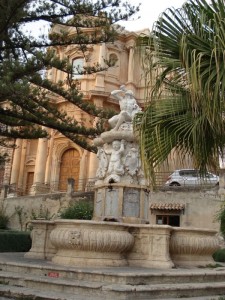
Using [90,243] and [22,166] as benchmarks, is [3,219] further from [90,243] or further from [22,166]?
[90,243]

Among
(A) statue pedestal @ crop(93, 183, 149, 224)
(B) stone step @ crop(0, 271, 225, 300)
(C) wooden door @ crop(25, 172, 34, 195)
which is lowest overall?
(B) stone step @ crop(0, 271, 225, 300)

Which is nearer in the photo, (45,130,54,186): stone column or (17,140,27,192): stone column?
(45,130,54,186): stone column

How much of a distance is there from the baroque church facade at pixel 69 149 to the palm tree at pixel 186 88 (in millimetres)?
26351

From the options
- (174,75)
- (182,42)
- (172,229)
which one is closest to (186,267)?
(172,229)

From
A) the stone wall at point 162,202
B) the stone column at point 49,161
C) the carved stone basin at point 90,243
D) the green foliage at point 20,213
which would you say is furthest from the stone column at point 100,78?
the carved stone basin at point 90,243

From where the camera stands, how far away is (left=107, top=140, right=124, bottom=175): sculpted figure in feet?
33.0

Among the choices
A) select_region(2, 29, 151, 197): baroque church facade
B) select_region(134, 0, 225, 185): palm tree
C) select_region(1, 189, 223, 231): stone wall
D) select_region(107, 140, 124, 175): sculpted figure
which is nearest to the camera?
select_region(134, 0, 225, 185): palm tree

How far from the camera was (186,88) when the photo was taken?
5535mm

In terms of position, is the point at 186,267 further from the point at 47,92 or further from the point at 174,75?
the point at 47,92

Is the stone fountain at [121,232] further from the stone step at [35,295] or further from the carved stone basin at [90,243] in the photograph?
the stone step at [35,295]

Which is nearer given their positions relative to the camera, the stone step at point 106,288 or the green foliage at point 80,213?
the stone step at point 106,288

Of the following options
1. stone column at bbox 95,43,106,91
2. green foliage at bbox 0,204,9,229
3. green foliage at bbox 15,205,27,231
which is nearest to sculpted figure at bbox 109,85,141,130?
green foliage at bbox 15,205,27,231

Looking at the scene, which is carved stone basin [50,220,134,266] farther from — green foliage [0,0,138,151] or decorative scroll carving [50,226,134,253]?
green foliage [0,0,138,151]

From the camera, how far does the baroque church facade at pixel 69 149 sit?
109 feet
